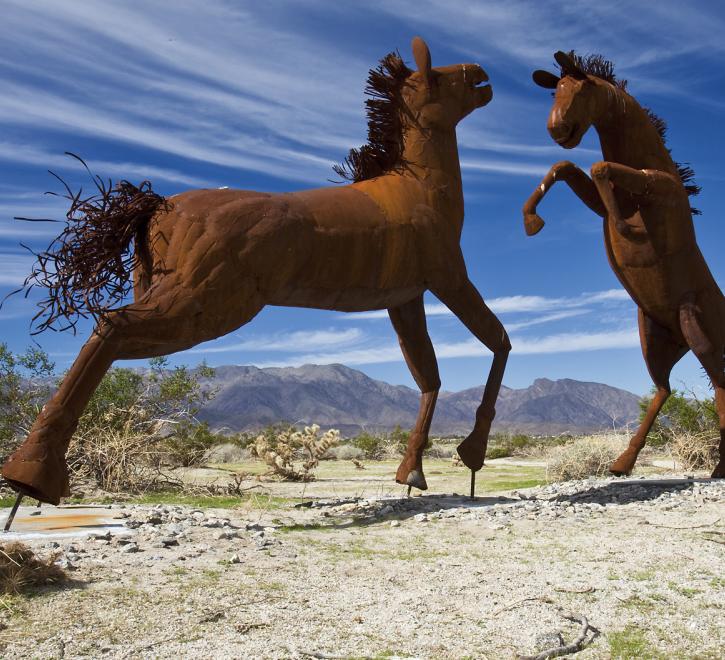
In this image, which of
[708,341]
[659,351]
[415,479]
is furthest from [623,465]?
[415,479]

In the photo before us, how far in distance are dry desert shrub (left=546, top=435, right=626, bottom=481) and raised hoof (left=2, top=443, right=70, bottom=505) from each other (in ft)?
23.5

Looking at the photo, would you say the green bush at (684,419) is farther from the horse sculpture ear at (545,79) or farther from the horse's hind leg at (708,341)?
the horse sculpture ear at (545,79)

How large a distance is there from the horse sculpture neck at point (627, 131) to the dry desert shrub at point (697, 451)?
16.1ft

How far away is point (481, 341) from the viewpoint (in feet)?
21.1

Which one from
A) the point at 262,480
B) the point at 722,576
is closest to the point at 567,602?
the point at 722,576

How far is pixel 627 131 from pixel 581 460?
461cm

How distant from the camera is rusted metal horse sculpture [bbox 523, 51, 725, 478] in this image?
7.02 metres

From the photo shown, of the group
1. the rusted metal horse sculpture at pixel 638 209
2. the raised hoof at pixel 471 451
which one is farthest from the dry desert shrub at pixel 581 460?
the raised hoof at pixel 471 451

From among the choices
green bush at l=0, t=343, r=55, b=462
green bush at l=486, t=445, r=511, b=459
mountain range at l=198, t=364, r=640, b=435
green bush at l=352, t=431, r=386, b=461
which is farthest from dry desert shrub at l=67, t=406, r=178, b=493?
mountain range at l=198, t=364, r=640, b=435

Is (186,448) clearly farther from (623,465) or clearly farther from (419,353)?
(623,465)

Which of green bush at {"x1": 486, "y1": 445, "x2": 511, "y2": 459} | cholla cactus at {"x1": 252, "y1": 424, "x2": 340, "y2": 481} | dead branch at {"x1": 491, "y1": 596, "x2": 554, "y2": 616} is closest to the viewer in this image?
dead branch at {"x1": 491, "y1": 596, "x2": 554, "y2": 616}

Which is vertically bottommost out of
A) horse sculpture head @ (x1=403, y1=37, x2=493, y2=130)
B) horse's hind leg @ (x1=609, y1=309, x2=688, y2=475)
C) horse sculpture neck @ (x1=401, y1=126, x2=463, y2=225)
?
horse's hind leg @ (x1=609, y1=309, x2=688, y2=475)

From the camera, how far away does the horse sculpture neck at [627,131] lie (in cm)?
734

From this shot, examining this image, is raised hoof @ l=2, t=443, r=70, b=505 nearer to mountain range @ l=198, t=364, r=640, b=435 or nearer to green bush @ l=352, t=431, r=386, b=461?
green bush @ l=352, t=431, r=386, b=461
